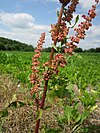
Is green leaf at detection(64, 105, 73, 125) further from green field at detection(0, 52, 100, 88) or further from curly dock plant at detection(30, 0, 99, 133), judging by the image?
curly dock plant at detection(30, 0, 99, 133)

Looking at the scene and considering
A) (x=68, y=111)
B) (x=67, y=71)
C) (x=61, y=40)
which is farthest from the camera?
(x=67, y=71)

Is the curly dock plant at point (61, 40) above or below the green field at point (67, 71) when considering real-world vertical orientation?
above

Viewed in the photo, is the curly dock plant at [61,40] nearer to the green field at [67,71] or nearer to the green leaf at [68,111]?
the green field at [67,71]

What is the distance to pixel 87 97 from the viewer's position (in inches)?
191

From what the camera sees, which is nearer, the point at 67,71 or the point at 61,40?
the point at 61,40

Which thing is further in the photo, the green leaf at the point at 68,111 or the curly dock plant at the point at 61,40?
the green leaf at the point at 68,111

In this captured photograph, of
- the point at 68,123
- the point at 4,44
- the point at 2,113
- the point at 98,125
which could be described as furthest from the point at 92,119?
the point at 4,44

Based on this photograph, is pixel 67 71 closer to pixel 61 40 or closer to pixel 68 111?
pixel 68 111

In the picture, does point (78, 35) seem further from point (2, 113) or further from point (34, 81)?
point (2, 113)

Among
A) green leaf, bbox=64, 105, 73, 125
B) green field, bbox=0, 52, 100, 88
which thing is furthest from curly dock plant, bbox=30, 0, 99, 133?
green leaf, bbox=64, 105, 73, 125

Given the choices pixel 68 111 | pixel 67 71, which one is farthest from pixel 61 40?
pixel 67 71

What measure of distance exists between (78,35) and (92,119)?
9.92 ft

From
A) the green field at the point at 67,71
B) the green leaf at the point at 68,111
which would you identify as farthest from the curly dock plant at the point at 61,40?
the green leaf at the point at 68,111

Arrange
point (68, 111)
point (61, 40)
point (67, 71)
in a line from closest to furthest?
1. point (61, 40)
2. point (68, 111)
3. point (67, 71)
